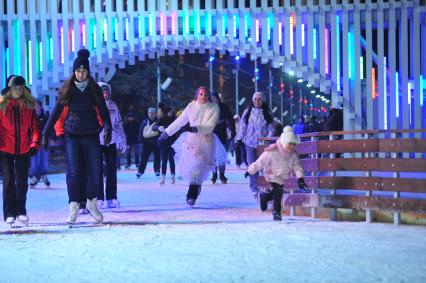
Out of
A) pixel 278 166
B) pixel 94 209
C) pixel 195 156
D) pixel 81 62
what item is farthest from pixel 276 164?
pixel 81 62

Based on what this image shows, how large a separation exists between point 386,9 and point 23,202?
1221 cm

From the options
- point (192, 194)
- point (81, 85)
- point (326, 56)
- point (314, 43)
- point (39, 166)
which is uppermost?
point (314, 43)

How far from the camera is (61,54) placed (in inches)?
814

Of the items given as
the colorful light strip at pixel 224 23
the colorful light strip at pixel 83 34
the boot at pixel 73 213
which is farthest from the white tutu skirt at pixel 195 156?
the colorful light strip at pixel 83 34

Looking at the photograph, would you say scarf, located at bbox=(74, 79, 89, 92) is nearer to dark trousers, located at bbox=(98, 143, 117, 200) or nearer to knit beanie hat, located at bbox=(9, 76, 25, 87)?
knit beanie hat, located at bbox=(9, 76, 25, 87)

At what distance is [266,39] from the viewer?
19.3 metres

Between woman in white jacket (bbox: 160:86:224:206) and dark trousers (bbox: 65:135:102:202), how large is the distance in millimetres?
2087

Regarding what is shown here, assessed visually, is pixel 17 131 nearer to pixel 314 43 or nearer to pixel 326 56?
pixel 326 56

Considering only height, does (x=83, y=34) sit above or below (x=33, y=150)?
above

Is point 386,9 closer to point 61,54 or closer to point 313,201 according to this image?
point 61,54

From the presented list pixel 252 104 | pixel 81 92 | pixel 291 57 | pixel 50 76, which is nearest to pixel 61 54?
pixel 50 76

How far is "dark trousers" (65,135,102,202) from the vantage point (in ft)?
29.3

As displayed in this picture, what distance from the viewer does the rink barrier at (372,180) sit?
8.61 metres

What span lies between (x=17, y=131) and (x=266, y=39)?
1124 cm
